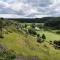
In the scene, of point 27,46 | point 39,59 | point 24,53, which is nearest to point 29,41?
point 27,46

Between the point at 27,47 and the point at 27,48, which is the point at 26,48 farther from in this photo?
the point at 27,47

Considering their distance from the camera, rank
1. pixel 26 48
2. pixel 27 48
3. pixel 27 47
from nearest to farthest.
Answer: pixel 26 48 → pixel 27 48 → pixel 27 47

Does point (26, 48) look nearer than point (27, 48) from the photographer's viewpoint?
Yes

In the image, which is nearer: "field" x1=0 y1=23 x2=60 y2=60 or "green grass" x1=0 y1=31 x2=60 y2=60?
"field" x1=0 y1=23 x2=60 y2=60

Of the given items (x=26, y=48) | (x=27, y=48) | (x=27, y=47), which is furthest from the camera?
(x=27, y=47)

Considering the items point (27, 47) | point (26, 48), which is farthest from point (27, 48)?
point (27, 47)

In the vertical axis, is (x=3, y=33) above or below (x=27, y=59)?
above

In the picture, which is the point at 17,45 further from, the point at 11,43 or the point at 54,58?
the point at 54,58

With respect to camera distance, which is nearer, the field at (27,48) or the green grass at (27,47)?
the field at (27,48)

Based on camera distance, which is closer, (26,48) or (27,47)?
(26,48)

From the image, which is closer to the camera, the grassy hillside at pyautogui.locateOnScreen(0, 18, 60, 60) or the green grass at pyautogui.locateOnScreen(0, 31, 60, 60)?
the grassy hillside at pyautogui.locateOnScreen(0, 18, 60, 60)

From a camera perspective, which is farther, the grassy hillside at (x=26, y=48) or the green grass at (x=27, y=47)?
the green grass at (x=27, y=47)
